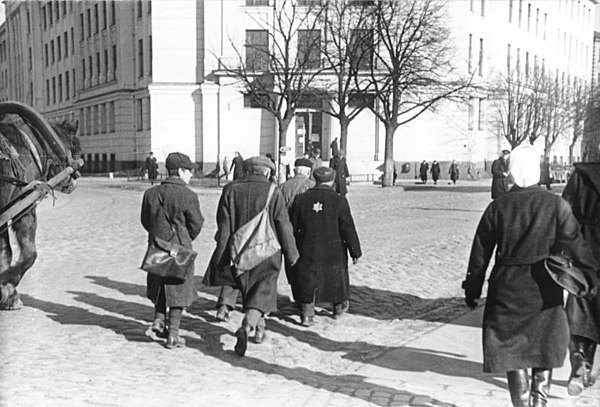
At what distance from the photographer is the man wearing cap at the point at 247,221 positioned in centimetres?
641

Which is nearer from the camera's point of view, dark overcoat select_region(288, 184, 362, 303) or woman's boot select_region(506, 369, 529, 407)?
woman's boot select_region(506, 369, 529, 407)

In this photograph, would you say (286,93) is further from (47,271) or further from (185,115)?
(47,271)

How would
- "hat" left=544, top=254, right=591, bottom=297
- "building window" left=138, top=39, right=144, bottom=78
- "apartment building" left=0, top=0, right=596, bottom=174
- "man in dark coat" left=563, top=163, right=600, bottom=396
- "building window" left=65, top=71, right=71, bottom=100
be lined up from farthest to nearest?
"building window" left=65, top=71, right=71, bottom=100
"building window" left=138, top=39, right=144, bottom=78
"apartment building" left=0, top=0, right=596, bottom=174
"man in dark coat" left=563, top=163, right=600, bottom=396
"hat" left=544, top=254, right=591, bottom=297

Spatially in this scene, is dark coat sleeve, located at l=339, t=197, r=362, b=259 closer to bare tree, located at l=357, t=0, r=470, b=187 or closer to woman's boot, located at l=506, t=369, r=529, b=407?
woman's boot, located at l=506, t=369, r=529, b=407

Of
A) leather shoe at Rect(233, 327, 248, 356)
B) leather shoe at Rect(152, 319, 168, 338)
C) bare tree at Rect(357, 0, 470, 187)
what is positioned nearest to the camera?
leather shoe at Rect(233, 327, 248, 356)

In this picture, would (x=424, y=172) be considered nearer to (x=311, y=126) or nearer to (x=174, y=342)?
(x=311, y=126)

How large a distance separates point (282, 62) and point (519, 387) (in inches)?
1553

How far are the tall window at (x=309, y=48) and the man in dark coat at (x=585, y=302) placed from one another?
27.4 meters

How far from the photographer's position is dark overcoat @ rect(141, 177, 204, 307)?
6.49 meters

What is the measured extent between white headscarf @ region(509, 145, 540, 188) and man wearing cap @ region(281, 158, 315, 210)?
387cm

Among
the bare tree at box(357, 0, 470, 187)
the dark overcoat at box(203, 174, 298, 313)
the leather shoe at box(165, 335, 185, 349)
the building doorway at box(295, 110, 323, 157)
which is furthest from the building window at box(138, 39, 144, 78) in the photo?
the leather shoe at box(165, 335, 185, 349)

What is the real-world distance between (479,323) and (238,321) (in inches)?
98.1

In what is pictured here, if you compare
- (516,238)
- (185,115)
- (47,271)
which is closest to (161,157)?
(185,115)

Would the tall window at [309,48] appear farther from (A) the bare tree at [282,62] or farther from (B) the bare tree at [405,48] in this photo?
(B) the bare tree at [405,48]
